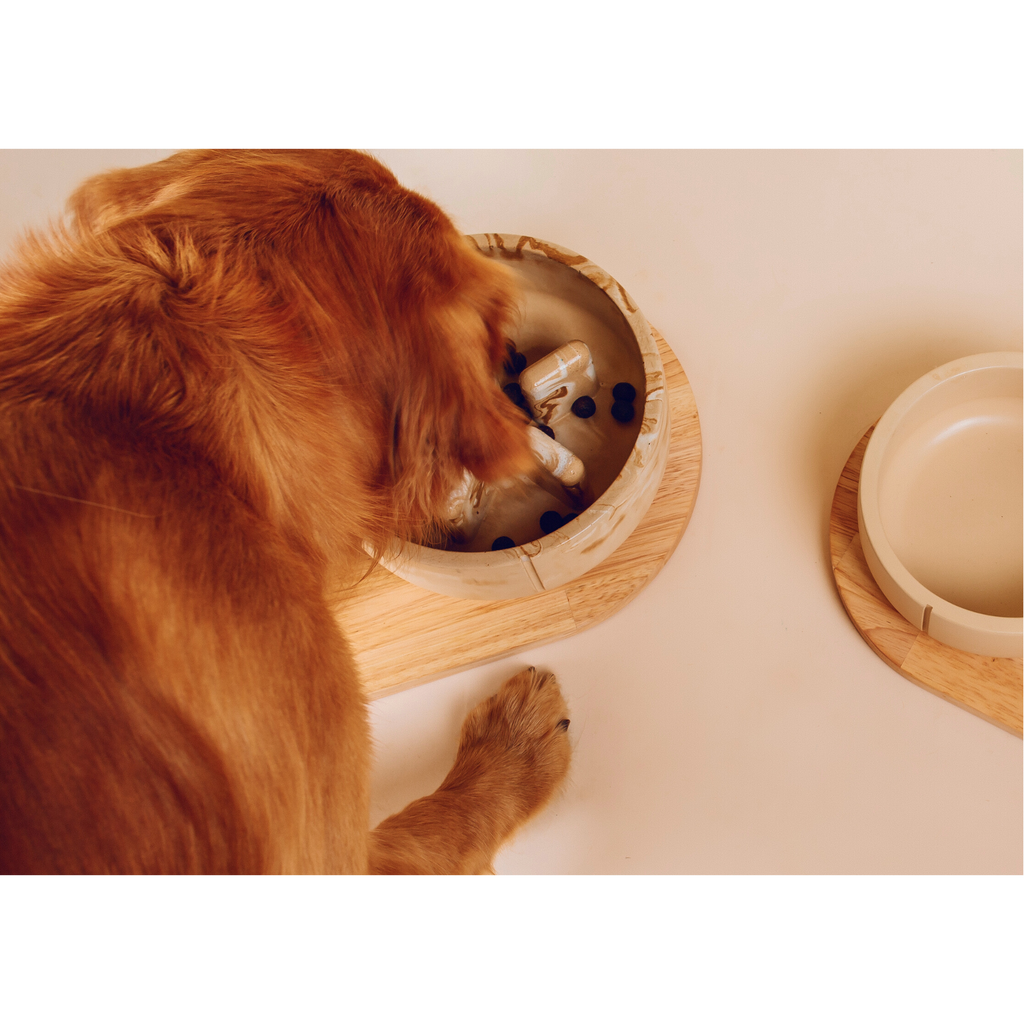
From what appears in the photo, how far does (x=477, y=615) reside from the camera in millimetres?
1239

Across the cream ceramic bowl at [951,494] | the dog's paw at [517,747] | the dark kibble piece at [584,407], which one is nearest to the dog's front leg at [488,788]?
the dog's paw at [517,747]

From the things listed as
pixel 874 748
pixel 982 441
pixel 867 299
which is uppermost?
pixel 867 299

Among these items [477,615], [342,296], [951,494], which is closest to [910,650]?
[951,494]

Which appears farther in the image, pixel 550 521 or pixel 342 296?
pixel 550 521

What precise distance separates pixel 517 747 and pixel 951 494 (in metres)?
0.78

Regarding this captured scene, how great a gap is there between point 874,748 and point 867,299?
2.54 ft

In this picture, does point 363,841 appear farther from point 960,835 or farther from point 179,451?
point 960,835

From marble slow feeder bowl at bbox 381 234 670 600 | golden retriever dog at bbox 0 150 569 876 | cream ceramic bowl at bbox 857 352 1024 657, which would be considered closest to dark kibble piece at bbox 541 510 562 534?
marble slow feeder bowl at bbox 381 234 670 600

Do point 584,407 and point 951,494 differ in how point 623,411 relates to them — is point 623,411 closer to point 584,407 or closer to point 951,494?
point 584,407

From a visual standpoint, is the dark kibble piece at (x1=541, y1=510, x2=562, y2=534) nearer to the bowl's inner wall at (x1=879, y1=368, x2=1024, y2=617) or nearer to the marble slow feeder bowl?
the marble slow feeder bowl

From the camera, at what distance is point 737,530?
128 centimetres

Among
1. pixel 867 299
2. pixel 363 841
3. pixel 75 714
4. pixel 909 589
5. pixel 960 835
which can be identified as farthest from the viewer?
pixel 867 299

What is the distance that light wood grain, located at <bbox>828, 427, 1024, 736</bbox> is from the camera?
43.3 inches

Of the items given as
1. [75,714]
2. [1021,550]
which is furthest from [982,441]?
[75,714]
